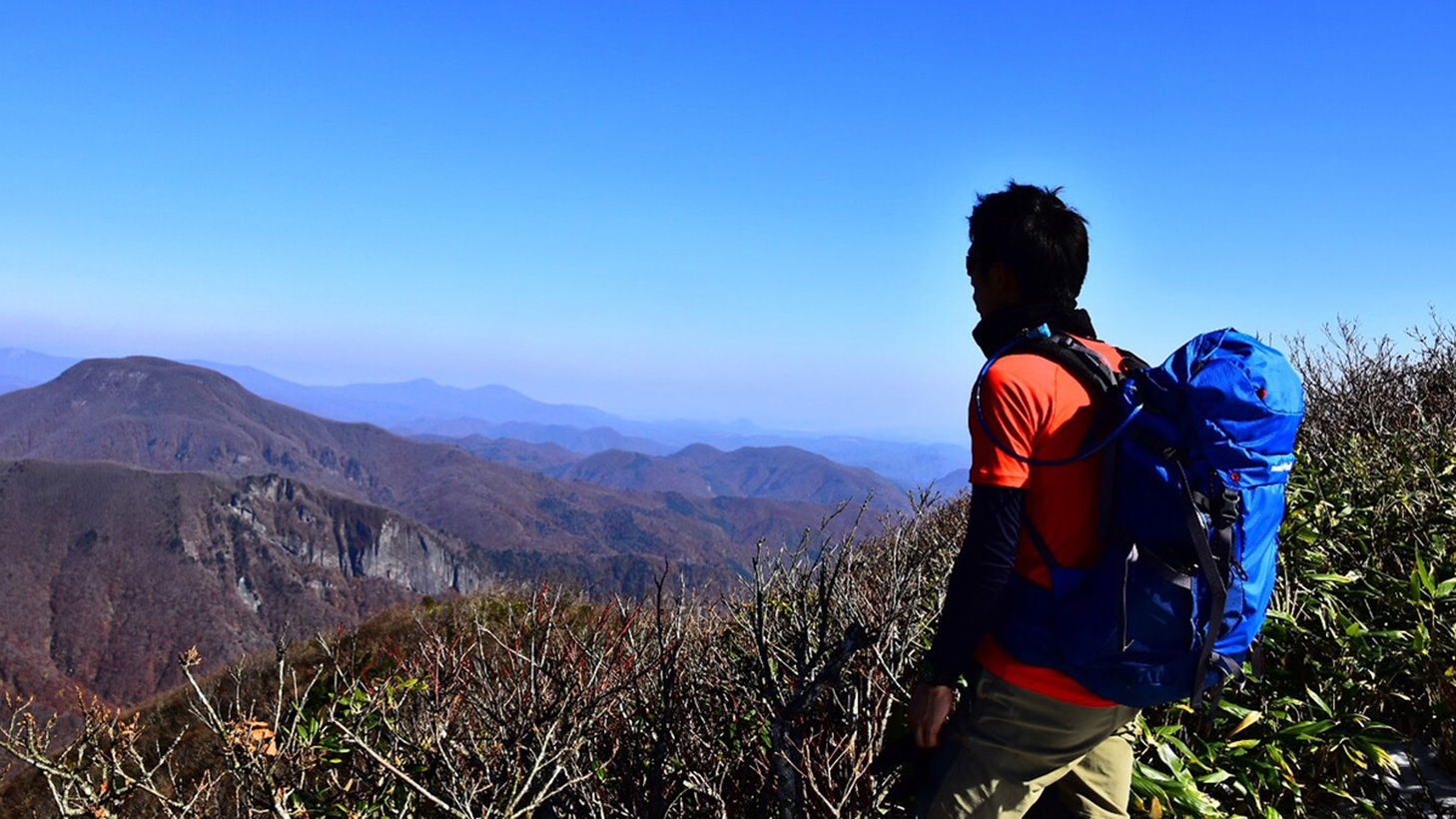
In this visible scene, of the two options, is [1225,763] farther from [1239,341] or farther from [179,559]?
[179,559]

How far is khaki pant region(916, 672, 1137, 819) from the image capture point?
5.86 feet

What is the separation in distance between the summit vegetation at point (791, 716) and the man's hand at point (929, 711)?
0.15m

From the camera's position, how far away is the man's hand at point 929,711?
5.93 ft

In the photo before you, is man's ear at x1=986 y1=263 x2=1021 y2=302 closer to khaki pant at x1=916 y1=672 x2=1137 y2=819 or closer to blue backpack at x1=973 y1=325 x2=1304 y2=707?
blue backpack at x1=973 y1=325 x2=1304 y2=707

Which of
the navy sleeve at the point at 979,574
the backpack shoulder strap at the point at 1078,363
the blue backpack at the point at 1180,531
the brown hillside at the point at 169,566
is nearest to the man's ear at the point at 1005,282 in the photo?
the backpack shoulder strap at the point at 1078,363

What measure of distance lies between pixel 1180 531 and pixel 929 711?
0.62m

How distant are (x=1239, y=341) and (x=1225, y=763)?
198 centimetres

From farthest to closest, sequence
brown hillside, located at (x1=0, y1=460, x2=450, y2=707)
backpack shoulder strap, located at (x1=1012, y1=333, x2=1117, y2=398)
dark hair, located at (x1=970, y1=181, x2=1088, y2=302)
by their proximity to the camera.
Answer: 1. brown hillside, located at (x1=0, y1=460, x2=450, y2=707)
2. dark hair, located at (x1=970, y1=181, x2=1088, y2=302)
3. backpack shoulder strap, located at (x1=1012, y1=333, x2=1117, y2=398)

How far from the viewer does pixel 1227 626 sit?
5.46 ft

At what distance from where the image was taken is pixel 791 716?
2105mm

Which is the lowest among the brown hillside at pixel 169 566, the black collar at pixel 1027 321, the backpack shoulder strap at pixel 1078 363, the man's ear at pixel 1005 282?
the brown hillside at pixel 169 566

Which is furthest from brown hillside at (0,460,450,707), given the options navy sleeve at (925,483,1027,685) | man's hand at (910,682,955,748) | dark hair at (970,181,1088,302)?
dark hair at (970,181,1088,302)

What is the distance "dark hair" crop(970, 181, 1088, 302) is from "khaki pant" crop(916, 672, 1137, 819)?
850mm

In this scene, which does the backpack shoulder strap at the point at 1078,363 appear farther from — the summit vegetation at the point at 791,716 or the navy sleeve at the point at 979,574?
the summit vegetation at the point at 791,716
